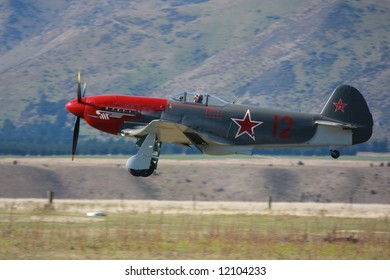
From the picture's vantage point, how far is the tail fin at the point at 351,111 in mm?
28438

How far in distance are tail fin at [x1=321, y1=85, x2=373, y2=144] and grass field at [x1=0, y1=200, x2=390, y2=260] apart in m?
3.30

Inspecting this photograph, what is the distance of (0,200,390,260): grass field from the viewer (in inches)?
724

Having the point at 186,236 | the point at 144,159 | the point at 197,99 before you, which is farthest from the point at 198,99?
the point at 186,236

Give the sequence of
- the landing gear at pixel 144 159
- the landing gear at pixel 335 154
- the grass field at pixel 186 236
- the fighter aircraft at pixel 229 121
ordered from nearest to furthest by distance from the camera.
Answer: the grass field at pixel 186 236 → the landing gear at pixel 144 159 → the fighter aircraft at pixel 229 121 → the landing gear at pixel 335 154

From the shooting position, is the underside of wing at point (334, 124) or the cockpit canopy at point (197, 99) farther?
the underside of wing at point (334, 124)

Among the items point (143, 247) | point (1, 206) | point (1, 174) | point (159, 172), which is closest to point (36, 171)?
point (1, 174)

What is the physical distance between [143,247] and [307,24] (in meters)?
176

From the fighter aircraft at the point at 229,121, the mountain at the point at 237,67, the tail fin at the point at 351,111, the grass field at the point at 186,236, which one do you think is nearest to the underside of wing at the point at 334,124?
the fighter aircraft at the point at 229,121

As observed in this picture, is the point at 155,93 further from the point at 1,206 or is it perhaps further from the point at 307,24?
the point at 1,206

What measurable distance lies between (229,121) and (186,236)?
8364mm

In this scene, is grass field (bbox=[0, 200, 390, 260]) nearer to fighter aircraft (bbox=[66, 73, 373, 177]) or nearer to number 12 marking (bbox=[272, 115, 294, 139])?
fighter aircraft (bbox=[66, 73, 373, 177])

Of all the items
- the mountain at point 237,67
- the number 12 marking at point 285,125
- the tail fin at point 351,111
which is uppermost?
the mountain at point 237,67

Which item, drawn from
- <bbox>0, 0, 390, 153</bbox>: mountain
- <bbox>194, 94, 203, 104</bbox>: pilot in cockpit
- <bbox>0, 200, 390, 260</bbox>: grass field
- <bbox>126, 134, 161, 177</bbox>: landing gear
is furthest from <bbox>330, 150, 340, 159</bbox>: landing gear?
<bbox>0, 0, 390, 153</bbox>: mountain

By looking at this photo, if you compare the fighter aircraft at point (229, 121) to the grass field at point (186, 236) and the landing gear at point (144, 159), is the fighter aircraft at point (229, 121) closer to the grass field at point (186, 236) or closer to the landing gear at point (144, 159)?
the landing gear at point (144, 159)
